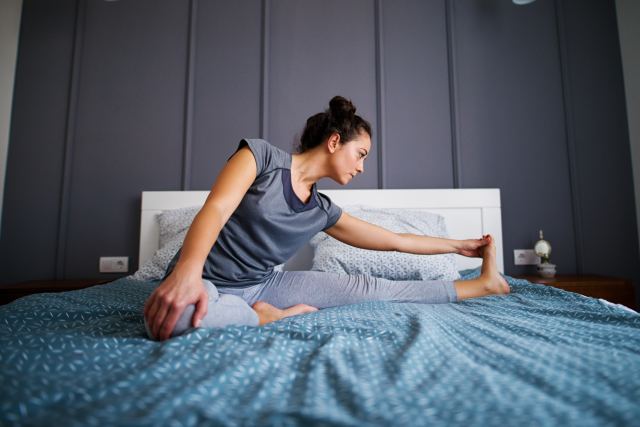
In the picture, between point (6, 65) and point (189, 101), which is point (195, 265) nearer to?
point (189, 101)

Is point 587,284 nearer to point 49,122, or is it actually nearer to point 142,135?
point 142,135

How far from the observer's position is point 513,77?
2.63m

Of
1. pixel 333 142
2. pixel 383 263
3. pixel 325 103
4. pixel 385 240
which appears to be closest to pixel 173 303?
pixel 333 142

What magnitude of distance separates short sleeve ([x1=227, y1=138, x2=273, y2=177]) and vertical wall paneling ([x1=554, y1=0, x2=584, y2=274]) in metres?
2.39

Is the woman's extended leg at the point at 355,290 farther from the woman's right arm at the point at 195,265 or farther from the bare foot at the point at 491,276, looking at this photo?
the woman's right arm at the point at 195,265

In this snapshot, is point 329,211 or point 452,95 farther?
point 452,95

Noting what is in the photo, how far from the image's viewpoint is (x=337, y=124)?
4.48 ft

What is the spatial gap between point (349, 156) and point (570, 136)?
2101 mm

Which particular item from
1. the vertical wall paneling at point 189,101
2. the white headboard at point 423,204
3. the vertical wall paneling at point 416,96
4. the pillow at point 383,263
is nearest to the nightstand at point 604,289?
the white headboard at point 423,204

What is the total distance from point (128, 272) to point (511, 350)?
7.76 feet

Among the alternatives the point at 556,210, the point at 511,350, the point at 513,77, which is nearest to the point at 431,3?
the point at 513,77

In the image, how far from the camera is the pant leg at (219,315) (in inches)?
31.0

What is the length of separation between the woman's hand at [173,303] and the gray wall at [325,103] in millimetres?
1818

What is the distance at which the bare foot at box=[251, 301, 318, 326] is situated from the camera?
1.06 m
